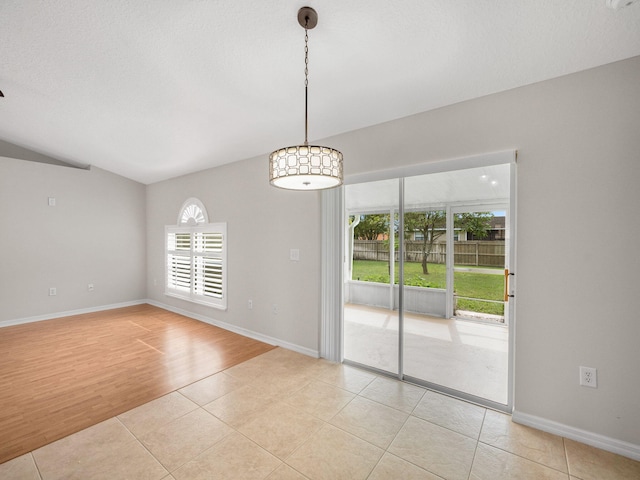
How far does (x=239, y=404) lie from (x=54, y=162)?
221 inches

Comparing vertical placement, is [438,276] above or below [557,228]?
below

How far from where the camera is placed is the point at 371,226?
10.4 ft

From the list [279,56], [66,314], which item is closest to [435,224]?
[279,56]

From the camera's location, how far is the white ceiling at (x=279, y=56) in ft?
5.69

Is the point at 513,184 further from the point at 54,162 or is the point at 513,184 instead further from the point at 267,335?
the point at 54,162

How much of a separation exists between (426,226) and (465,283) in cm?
66

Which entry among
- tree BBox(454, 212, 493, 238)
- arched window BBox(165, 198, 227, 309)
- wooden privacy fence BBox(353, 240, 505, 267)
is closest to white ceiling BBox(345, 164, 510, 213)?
tree BBox(454, 212, 493, 238)

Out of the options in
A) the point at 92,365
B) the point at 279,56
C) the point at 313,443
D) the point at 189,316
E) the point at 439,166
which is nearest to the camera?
the point at 313,443

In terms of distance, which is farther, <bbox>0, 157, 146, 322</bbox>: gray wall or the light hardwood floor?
<bbox>0, 157, 146, 322</bbox>: gray wall

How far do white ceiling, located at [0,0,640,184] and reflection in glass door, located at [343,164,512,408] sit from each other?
779mm

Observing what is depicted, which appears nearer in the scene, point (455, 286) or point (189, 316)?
point (455, 286)

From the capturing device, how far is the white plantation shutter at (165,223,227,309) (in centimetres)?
456

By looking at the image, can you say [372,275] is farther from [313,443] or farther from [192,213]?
[192,213]

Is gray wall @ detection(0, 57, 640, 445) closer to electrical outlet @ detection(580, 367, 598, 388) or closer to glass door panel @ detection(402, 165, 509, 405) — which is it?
electrical outlet @ detection(580, 367, 598, 388)
